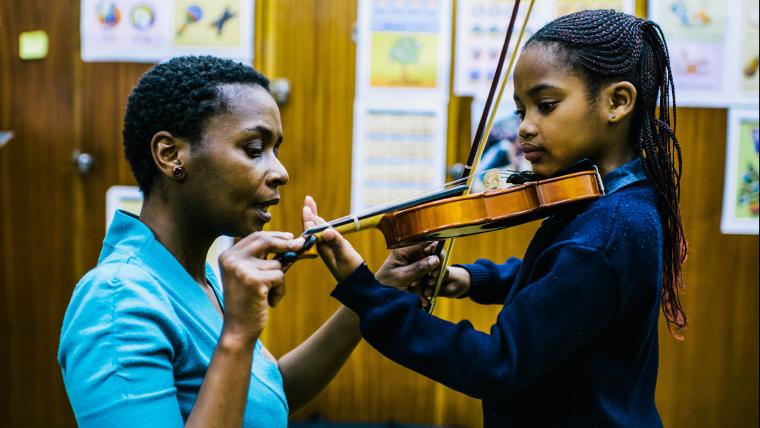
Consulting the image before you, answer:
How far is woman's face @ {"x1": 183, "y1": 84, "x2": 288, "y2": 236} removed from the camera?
3.59ft

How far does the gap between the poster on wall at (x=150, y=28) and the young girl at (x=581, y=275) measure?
1.53 m

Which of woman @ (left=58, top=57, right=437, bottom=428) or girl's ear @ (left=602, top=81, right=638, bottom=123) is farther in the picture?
girl's ear @ (left=602, top=81, right=638, bottom=123)

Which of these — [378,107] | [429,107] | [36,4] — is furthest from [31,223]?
[429,107]

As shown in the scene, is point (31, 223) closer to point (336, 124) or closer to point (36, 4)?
point (36, 4)

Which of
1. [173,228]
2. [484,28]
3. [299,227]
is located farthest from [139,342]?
[484,28]

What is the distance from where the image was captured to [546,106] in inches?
45.2

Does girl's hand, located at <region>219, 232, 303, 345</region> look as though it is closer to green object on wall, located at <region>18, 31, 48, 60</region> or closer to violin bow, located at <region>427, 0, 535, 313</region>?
violin bow, located at <region>427, 0, 535, 313</region>

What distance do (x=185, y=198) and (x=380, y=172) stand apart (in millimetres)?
1348

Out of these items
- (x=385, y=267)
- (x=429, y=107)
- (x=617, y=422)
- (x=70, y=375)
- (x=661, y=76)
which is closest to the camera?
(x=70, y=375)

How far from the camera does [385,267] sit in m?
1.36

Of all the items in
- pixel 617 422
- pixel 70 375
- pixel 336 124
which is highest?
pixel 336 124

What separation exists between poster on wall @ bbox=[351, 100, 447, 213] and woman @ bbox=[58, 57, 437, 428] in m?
1.11

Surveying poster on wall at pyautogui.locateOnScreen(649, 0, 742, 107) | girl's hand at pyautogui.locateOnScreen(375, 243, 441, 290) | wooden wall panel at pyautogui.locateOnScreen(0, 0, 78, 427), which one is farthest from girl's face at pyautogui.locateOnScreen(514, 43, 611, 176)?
wooden wall panel at pyautogui.locateOnScreen(0, 0, 78, 427)

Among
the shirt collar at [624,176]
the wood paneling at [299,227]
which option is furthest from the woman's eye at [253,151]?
the wood paneling at [299,227]
